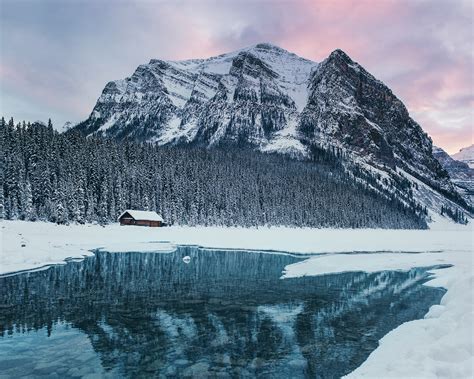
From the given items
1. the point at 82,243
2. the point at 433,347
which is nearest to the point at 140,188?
the point at 82,243

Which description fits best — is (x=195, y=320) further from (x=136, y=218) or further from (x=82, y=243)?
(x=136, y=218)

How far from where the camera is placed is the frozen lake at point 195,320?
1505 cm

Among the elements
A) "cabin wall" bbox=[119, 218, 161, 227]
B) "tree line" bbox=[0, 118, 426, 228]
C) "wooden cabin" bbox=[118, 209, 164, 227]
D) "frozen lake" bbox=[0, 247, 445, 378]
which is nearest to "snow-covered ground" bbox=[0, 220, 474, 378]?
"frozen lake" bbox=[0, 247, 445, 378]

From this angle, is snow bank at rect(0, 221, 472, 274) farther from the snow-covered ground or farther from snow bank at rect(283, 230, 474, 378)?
snow bank at rect(283, 230, 474, 378)

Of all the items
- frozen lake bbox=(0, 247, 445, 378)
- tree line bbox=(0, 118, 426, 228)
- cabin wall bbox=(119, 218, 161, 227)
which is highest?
tree line bbox=(0, 118, 426, 228)

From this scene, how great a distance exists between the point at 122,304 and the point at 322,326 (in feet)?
39.8

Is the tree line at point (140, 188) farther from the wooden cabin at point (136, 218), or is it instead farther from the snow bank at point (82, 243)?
the snow bank at point (82, 243)

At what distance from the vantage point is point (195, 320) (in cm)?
2114

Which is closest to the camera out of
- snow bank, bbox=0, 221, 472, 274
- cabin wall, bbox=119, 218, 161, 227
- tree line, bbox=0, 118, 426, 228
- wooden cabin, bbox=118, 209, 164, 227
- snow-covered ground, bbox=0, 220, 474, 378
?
snow-covered ground, bbox=0, 220, 474, 378

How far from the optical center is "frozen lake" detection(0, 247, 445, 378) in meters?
15.0

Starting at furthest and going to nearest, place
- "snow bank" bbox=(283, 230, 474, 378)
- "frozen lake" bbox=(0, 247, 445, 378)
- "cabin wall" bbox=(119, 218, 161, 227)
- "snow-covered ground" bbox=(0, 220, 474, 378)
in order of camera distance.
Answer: "cabin wall" bbox=(119, 218, 161, 227) < "frozen lake" bbox=(0, 247, 445, 378) < "snow-covered ground" bbox=(0, 220, 474, 378) < "snow bank" bbox=(283, 230, 474, 378)

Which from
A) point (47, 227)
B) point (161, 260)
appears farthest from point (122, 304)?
point (47, 227)

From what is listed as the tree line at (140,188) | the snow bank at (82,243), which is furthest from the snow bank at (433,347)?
the tree line at (140,188)

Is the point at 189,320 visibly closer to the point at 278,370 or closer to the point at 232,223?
the point at 278,370
